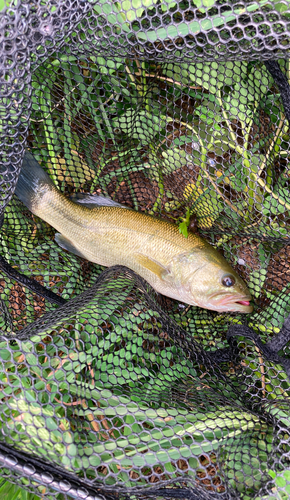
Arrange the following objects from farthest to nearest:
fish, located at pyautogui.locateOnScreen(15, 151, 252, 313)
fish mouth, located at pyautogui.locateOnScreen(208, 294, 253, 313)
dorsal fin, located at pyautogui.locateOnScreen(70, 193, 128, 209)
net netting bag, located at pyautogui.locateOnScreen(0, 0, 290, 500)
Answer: dorsal fin, located at pyautogui.locateOnScreen(70, 193, 128, 209)
fish, located at pyautogui.locateOnScreen(15, 151, 252, 313)
fish mouth, located at pyautogui.locateOnScreen(208, 294, 253, 313)
net netting bag, located at pyautogui.locateOnScreen(0, 0, 290, 500)

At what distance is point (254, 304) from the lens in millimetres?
2766

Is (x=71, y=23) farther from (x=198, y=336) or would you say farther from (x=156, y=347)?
(x=198, y=336)

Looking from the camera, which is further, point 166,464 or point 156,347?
point 156,347

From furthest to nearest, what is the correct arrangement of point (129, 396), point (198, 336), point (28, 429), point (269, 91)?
point (198, 336), point (269, 91), point (129, 396), point (28, 429)

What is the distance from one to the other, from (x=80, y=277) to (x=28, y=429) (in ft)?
4.71

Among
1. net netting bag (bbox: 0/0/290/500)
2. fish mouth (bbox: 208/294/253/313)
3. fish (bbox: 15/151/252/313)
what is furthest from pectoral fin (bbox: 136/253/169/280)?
fish mouth (bbox: 208/294/253/313)

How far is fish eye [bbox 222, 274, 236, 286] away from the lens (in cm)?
254

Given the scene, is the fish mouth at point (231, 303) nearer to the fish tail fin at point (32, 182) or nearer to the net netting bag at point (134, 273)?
the net netting bag at point (134, 273)

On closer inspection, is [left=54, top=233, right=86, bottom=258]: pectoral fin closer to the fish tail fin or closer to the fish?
the fish

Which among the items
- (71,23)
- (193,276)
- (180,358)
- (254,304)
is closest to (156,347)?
(180,358)

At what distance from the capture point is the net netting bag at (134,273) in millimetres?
1782

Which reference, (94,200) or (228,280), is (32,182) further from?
(228,280)

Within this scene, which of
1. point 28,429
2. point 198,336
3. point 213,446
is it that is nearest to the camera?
point 28,429

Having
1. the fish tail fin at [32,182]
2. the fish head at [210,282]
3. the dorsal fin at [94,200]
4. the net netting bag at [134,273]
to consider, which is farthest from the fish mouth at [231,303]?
the fish tail fin at [32,182]
